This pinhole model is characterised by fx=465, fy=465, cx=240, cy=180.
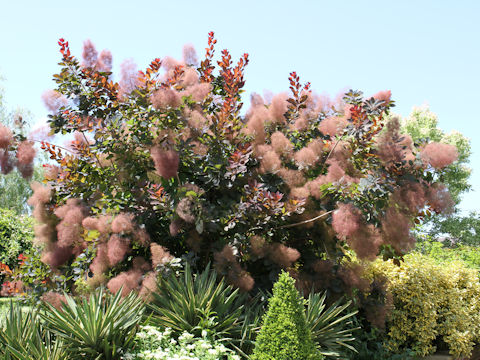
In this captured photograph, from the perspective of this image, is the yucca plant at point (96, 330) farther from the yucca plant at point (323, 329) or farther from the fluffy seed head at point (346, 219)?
the fluffy seed head at point (346, 219)

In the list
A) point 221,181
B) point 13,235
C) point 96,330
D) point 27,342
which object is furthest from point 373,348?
point 13,235

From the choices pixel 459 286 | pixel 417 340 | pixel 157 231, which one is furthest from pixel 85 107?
pixel 459 286

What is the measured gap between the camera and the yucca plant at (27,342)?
3.91 m

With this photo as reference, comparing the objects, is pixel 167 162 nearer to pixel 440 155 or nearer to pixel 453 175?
pixel 440 155

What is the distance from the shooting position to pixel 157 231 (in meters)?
5.36

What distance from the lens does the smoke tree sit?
471 cm

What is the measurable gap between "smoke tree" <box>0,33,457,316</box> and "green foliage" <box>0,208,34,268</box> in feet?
23.5

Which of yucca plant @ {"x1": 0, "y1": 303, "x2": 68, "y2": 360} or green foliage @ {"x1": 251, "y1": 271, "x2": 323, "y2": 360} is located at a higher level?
green foliage @ {"x1": 251, "y1": 271, "x2": 323, "y2": 360}

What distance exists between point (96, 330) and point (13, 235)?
9461 mm

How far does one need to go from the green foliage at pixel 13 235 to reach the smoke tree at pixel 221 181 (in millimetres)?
7155

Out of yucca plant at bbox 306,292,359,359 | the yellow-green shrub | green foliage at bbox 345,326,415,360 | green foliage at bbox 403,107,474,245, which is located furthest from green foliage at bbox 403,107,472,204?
yucca plant at bbox 306,292,359,359

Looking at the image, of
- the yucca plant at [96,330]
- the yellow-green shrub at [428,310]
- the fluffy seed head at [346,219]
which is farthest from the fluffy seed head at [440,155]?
the yucca plant at [96,330]

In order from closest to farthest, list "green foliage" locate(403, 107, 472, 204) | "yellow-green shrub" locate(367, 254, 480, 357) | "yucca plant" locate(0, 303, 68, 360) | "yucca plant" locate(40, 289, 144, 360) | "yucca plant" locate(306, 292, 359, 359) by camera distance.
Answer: "yucca plant" locate(0, 303, 68, 360) < "yucca plant" locate(40, 289, 144, 360) < "yucca plant" locate(306, 292, 359, 359) < "yellow-green shrub" locate(367, 254, 480, 357) < "green foliage" locate(403, 107, 472, 204)

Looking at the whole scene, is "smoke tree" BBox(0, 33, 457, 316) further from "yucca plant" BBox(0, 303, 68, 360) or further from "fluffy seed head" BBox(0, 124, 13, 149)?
"yucca plant" BBox(0, 303, 68, 360)
